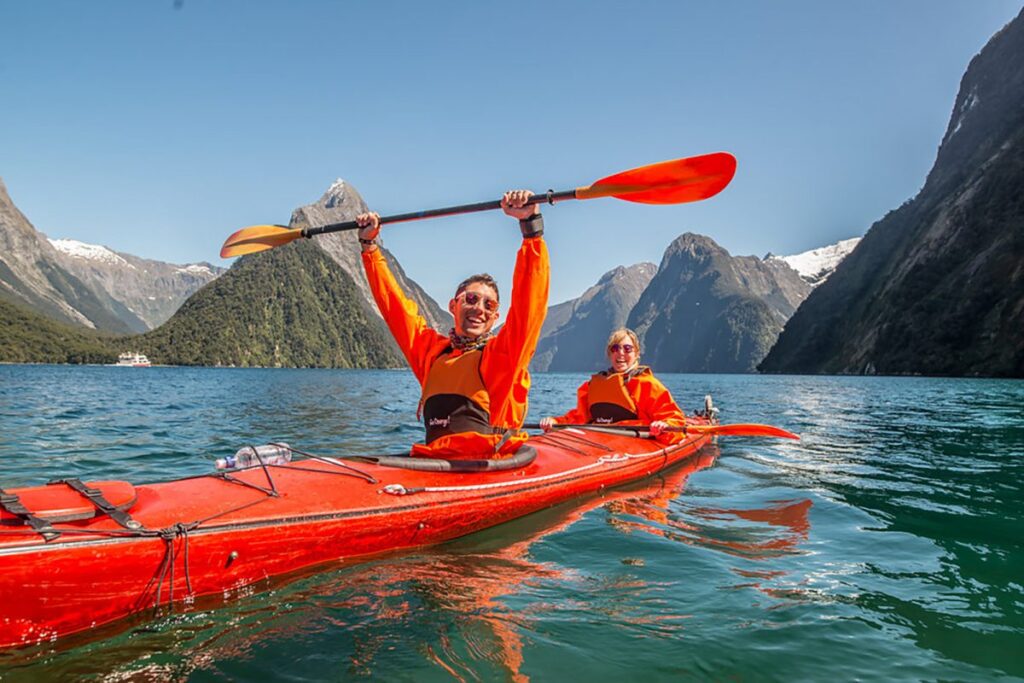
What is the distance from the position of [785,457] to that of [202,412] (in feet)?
60.1

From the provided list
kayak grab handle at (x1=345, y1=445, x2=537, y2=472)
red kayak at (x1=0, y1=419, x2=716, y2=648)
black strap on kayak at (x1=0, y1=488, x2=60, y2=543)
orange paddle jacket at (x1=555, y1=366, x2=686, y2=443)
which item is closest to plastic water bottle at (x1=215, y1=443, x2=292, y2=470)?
red kayak at (x1=0, y1=419, x2=716, y2=648)

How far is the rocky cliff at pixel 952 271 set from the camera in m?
58.5

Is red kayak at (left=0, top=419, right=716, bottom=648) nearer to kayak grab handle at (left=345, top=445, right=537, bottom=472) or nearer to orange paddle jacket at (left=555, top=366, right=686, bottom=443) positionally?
kayak grab handle at (left=345, top=445, right=537, bottom=472)

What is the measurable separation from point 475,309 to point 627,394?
5219 millimetres

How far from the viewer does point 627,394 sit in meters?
10.5

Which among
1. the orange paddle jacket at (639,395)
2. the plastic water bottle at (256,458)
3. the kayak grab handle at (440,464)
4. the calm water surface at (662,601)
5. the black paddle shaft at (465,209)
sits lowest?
the calm water surface at (662,601)

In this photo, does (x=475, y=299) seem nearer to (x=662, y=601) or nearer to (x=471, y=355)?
(x=471, y=355)

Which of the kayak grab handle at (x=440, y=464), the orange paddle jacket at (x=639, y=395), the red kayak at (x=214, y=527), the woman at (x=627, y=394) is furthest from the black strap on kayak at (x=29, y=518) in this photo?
the woman at (x=627, y=394)

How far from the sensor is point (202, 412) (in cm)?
2091

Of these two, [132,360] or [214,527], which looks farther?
[132,360]

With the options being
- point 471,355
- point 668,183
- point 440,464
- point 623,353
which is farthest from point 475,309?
point 623,353

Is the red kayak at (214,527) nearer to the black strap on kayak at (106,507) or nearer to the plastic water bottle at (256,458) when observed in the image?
the black strap on kayak at (106,507)

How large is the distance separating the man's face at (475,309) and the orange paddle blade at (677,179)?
1525 mm

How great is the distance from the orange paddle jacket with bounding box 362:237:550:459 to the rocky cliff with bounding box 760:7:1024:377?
2519 inches
